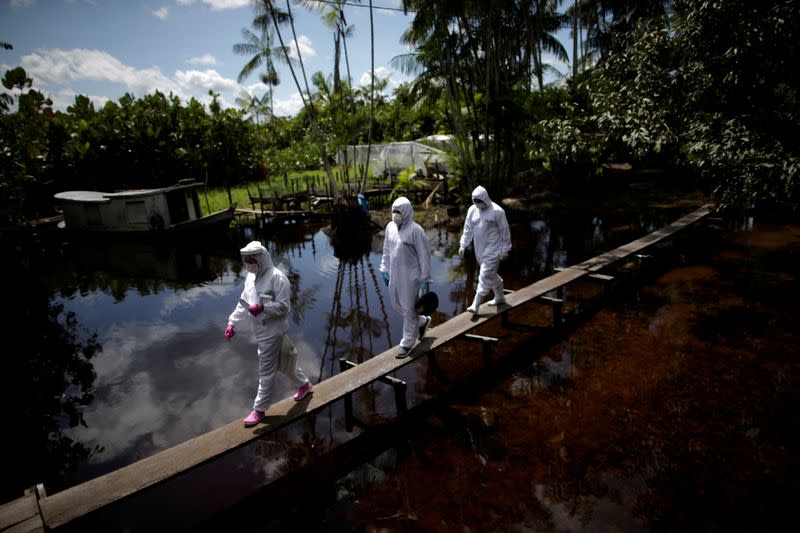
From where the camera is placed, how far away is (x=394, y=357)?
17.4ft

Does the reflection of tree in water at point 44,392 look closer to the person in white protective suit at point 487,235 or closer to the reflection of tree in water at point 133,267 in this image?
the reflection of tree in water at point 133,267

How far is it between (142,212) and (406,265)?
48.6 ft

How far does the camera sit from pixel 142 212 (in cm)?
1641

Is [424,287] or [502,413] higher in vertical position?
[424,287]

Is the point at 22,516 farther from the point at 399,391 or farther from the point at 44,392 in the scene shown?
the point at 44,392

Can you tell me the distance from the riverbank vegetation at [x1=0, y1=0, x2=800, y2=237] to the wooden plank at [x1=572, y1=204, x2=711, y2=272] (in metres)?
1.54

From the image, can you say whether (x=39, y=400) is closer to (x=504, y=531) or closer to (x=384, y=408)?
(x=384, y=408)

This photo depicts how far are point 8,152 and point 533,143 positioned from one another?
10366 mm

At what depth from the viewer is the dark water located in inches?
150

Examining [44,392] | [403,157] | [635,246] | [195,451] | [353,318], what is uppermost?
[403,157]

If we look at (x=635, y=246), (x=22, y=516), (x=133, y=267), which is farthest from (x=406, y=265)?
(x=133, y=267)

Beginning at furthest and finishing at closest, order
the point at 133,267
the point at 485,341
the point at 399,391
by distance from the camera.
→ the point at 133,267, the point at 485,341, the point at 399,391

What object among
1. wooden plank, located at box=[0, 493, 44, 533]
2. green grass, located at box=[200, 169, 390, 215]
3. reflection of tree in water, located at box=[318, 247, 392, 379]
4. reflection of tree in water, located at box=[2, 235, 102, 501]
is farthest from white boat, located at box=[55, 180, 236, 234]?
wooden plank, located at box=[0, 493, 44, 533]

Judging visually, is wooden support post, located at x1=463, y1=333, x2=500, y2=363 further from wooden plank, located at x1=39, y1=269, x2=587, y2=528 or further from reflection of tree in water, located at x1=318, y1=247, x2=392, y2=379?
reflection of tree in water, located at x1=318, y1=247, x2=392, y2=379
